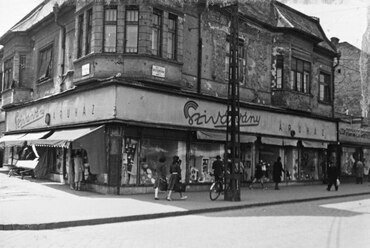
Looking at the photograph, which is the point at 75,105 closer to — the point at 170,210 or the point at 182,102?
the point at 182,102

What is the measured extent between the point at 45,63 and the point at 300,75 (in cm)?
1585

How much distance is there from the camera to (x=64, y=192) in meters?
16.9

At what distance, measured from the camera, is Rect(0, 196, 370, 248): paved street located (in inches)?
320

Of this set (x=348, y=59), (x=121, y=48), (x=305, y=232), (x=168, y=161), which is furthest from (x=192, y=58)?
(x=348, y=59)

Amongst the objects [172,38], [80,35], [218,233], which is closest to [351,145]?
[172,38]

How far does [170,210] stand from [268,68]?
1492cm

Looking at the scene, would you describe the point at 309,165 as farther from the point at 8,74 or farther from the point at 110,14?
the point at 8,74

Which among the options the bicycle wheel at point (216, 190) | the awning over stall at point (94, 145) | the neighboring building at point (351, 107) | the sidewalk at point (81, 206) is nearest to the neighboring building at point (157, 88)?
the awning over stall at point (94, 145)

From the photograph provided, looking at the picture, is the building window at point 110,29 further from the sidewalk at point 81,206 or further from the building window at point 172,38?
the sidewalk at point 81,206

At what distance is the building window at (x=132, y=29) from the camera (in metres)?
18.2

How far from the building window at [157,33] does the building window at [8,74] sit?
542 inches

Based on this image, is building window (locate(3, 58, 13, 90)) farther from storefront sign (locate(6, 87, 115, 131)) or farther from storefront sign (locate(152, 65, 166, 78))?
storefront sign (locate(152, 65, 166, 78))

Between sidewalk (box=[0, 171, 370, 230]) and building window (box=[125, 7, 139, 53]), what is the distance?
631 centimetres

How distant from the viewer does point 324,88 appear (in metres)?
30.8
